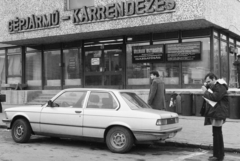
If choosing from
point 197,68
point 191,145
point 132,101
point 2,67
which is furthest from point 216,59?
point 2,67

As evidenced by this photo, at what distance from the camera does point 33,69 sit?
2006cm

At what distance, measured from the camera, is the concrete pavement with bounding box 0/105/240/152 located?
7.95 meters

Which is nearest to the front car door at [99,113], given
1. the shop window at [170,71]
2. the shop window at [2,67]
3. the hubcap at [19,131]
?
the hubcap at [19,131]

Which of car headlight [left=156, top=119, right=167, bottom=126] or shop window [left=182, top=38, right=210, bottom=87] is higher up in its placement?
shop window [left=182, top=38, right=210, bottom=87]

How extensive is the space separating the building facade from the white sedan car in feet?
21.6

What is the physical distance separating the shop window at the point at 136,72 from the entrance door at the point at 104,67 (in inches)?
17.0

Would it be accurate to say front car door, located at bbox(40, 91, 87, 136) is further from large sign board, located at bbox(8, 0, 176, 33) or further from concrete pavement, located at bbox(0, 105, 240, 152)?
large sign board, located at bbox(8, 0, 176, 33)

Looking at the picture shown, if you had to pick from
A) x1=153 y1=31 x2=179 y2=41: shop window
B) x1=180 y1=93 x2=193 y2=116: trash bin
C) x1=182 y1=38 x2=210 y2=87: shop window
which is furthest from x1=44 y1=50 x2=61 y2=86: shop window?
x1=180 y1=93 x2=193 y2=116: trash bin

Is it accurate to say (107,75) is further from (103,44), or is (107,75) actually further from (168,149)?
(168,149)

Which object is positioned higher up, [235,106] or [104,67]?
[104,67]

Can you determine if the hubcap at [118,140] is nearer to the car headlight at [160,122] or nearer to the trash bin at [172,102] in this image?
the car headlight at [160,122]

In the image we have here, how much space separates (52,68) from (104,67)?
381 cm

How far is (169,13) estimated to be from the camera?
13.3 metres

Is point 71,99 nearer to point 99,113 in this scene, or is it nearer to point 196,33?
point 99,113
